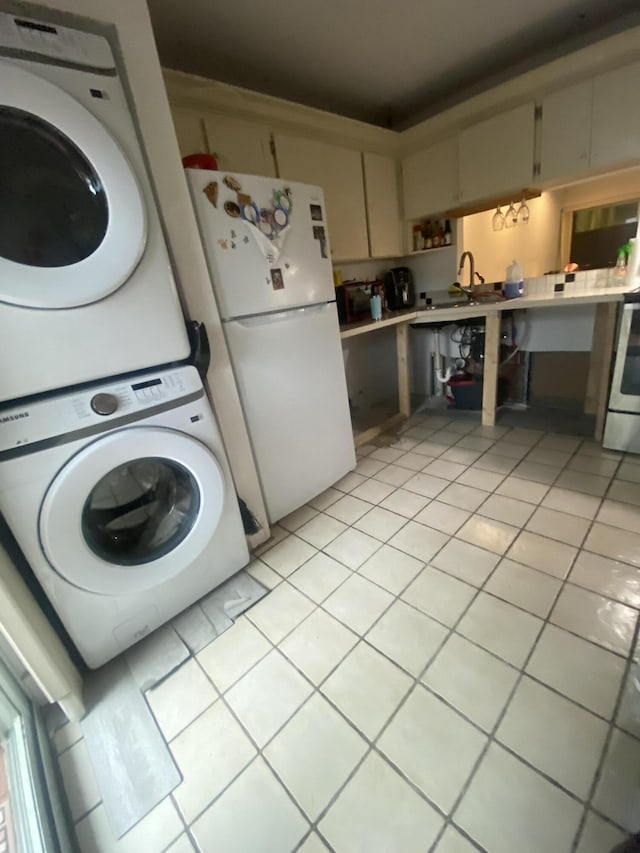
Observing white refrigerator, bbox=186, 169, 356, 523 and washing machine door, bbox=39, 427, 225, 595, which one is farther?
white refrigerator, bbox=186, 169, 356, 523

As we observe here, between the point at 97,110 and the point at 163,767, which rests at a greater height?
the point at 97,110

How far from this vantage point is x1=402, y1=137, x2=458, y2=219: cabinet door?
2535mm

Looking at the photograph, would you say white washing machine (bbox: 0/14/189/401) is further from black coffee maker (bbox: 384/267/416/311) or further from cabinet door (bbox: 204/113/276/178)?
A: black coffee maker (bbox: 384/267/416/311)

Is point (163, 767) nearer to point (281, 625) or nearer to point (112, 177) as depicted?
point (281, 625)

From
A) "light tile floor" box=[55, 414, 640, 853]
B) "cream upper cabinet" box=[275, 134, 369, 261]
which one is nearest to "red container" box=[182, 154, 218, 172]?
"cream upper cabinet" box=[275, 134, 369, 261]

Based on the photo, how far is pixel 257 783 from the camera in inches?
35.7

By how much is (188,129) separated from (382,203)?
148 centimetres

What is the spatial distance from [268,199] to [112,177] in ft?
2.22

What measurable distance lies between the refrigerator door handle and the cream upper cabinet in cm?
91

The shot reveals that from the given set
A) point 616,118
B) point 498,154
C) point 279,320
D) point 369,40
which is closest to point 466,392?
point 498,154

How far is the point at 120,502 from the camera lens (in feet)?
4.15

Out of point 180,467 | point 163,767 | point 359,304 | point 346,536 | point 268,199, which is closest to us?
point 163,767

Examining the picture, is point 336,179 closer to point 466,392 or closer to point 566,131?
point 566,131

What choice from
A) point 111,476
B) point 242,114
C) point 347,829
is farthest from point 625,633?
point 242,114
